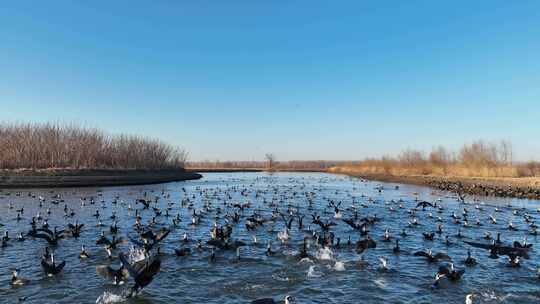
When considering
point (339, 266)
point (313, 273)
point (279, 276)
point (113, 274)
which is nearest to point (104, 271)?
point (113, 274)

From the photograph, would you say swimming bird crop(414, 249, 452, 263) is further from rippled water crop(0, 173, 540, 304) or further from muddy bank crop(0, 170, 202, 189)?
muddy bank crop(0, 170, 202, 189)

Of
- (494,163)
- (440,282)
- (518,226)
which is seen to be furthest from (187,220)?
(494,163)

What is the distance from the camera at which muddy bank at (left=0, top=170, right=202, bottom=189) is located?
181 ft

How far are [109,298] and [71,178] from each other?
5276cm

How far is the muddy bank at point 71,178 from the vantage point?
181ft

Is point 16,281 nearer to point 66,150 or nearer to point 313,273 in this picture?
point 313,273

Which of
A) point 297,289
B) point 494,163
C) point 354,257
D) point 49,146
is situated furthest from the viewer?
point 494,163

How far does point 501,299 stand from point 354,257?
6.06 metres

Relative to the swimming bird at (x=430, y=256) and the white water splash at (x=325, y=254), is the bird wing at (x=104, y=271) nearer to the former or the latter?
the white water splash at (x=325, y=254)

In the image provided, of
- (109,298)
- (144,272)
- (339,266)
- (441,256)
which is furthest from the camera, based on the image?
(441,256)

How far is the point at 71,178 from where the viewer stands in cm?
5897

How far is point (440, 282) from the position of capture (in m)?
14.1

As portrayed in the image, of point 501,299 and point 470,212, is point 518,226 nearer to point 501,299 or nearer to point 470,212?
point 470,212

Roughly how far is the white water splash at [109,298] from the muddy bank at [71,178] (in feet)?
166
